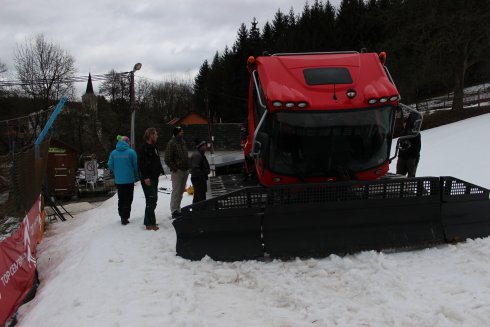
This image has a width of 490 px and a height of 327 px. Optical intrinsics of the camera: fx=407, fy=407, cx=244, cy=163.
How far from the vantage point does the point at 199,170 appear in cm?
735

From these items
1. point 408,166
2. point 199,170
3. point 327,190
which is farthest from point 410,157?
point 199,170

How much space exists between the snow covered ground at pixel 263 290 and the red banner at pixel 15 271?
0.61 ft

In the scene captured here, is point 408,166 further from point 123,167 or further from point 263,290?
point 123,167

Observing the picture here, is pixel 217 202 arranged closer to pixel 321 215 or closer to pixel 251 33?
pixel 321 215

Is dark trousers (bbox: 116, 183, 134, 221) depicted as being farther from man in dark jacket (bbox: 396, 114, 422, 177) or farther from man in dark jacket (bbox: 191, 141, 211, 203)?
man in dark jacket (bbox: 396, 114, 422, 177)

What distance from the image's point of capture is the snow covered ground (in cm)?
357

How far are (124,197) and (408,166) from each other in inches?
223

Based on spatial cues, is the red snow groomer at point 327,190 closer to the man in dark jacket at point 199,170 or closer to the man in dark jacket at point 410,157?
the man in dark jacket at point 199,170

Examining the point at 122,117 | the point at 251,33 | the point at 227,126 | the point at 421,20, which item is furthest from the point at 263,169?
the point at 251,33

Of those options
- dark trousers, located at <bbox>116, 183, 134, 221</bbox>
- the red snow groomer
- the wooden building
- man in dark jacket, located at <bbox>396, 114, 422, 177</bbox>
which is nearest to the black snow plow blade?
the red snow groomer

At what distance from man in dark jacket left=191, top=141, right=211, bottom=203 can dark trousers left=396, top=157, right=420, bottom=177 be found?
4.04 metres

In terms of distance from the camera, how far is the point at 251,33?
2333 inches

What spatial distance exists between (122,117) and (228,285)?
53997mm

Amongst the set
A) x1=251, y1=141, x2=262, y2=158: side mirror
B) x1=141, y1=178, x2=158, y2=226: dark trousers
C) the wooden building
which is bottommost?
the wooden building
